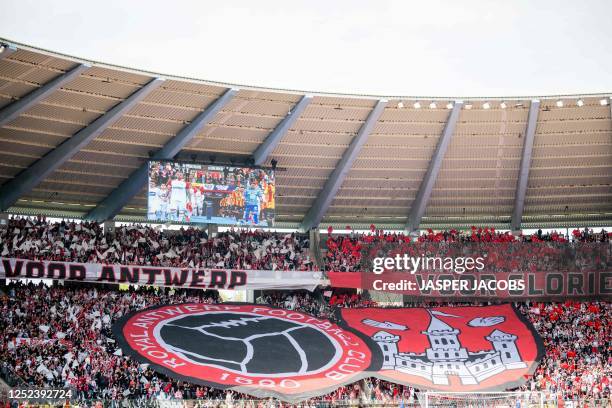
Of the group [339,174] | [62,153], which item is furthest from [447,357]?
[62,153]

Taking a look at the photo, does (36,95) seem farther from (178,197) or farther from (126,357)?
(126,357)

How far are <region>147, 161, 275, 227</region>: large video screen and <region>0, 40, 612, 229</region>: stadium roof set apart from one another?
3.19ft

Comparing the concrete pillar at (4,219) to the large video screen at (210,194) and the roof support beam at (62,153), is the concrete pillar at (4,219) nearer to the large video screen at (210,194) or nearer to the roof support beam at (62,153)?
the roof support beam at (62,153)

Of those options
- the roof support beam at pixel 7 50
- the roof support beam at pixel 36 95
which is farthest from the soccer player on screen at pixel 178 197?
the roof support beam at pixel 7 50

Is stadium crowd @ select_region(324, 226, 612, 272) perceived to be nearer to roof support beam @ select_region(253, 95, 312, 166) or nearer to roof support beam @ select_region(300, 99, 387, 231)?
roof support beam @ select_region(300, 99, 387, 231)

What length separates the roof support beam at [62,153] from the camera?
35.2m

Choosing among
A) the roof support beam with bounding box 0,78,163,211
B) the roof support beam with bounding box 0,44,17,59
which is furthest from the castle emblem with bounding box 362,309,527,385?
the roof support beam with bounding box 0,44,17,59

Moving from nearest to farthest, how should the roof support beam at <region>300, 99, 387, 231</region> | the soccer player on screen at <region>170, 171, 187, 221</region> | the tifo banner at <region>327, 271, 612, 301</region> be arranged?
the roof support beam at <region>300, 99, 387, 231</region>, the soccer player on screen at <region>170, 171, 187, 221</region>, the tifo banner at <region>327, 271, 612, 301</region>

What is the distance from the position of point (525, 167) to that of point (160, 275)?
705 inches

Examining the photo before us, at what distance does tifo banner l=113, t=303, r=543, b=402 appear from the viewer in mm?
35688

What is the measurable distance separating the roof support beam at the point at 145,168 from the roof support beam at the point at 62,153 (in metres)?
3.10

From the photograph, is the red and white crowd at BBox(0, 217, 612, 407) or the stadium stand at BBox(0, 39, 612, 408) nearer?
the red and white crowd at BBox(0, 217, 612, 407)

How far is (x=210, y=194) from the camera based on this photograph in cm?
4050

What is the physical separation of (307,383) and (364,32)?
1426 cm
